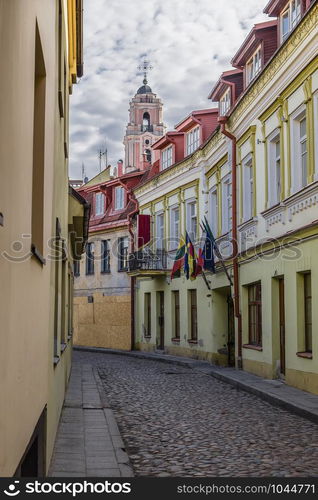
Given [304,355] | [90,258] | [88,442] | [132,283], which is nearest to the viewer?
[88,442]

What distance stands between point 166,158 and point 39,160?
24.4 m

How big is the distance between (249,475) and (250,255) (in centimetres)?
1109

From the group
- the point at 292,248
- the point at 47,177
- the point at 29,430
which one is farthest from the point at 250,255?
the point at 29,430

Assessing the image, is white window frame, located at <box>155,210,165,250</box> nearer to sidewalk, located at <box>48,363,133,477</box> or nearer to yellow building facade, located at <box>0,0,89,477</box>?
sidewalk, located at <box>48,363,133,477</box>

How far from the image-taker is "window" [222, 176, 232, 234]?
21.1 meters

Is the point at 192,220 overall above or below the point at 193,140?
below

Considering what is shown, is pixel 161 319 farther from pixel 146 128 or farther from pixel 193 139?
pixel 146 128

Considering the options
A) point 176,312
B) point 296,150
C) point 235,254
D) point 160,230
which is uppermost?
point 160,230

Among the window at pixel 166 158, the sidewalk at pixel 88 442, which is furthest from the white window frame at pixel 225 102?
the sidewalk at pixel 88 442

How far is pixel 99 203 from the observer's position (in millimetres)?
38625

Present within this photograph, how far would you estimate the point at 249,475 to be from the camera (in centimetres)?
727

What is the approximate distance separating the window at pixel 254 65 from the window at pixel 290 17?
58.0 inches

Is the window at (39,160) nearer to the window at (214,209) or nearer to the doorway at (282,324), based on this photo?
the doorway at (282,324)

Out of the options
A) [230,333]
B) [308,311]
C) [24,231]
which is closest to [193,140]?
[230,333]
